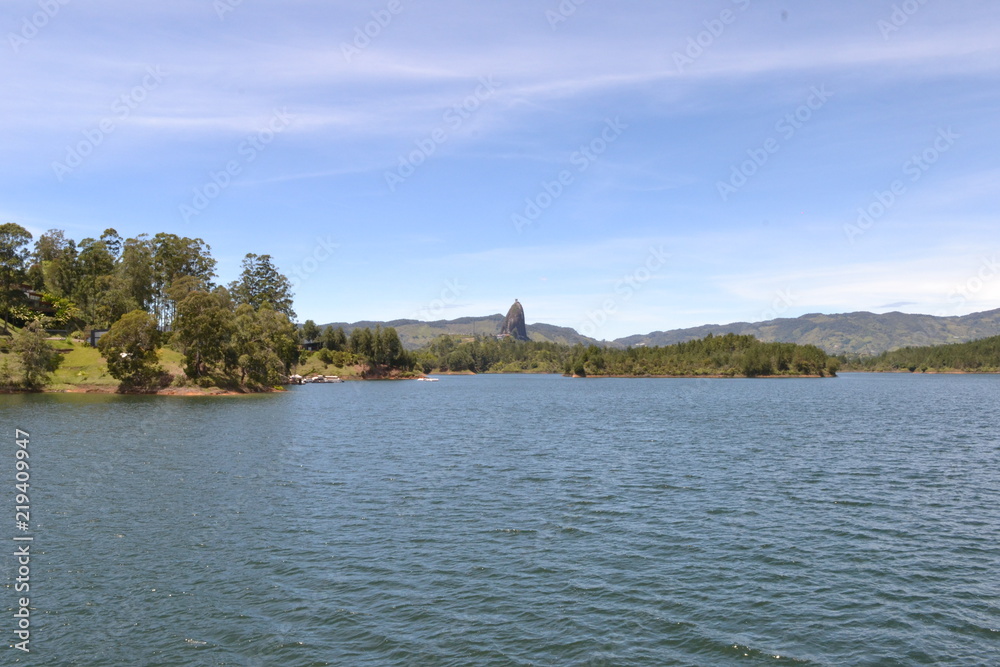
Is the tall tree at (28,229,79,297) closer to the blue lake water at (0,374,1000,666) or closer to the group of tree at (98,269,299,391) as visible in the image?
the group of tree at (98,269,299,391)

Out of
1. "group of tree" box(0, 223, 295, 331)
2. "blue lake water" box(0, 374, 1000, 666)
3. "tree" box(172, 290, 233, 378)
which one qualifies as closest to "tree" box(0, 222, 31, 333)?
"group of tree" box(0, 223, 295, 331)

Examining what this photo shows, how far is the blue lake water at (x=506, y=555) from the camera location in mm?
18141

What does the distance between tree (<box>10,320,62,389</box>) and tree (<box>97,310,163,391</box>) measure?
985cm

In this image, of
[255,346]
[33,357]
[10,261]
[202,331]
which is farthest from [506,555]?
[10,261]

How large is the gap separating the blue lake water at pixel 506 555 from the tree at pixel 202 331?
76.9 m

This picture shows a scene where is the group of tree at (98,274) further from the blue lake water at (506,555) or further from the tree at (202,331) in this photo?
the blue lake water at (506,555)

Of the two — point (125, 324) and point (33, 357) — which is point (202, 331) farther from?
point (33, 357)

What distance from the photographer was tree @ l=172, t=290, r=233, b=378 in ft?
417

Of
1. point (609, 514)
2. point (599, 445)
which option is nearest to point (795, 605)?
point (609, 514)

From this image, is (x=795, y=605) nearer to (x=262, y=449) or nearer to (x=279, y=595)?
(x=279, y=595)

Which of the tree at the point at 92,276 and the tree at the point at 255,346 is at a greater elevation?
the tree at the point at 92,276

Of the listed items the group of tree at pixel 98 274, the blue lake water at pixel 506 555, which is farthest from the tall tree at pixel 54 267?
the blue lake water at pixel 506 555

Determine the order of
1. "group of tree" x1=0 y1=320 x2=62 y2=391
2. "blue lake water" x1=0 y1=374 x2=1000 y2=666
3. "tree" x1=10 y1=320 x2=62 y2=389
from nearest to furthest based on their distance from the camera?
"blue lake water" x1=0 y1=374 x2=1000 y2=666
"group of tree" x1=0 y1=320 x2=62 y2=391
"tree" x1=10 y1=320 x2=62 y2=389

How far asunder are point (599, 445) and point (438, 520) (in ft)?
102
